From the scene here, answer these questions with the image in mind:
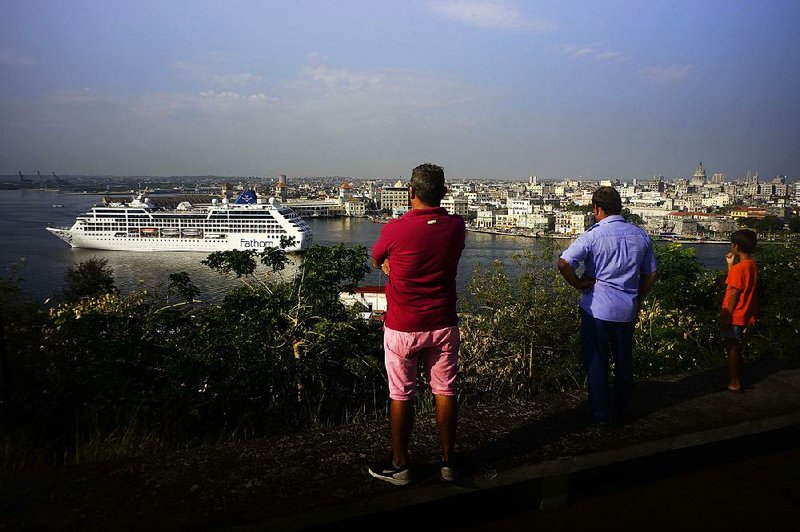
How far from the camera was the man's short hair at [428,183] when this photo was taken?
3.57 ft

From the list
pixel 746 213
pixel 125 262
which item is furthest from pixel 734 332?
pixel 746 213

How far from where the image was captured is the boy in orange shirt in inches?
63.6

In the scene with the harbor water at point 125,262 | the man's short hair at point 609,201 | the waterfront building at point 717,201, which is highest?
the waterfront building at point 717,201

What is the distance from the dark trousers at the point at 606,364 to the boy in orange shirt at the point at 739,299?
43cm

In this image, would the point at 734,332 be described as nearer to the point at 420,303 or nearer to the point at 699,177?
the point at 420,303

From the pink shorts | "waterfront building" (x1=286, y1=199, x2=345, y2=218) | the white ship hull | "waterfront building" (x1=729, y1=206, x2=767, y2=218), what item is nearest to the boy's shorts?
the pink shorts

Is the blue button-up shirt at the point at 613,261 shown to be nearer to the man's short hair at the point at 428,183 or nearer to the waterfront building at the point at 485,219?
the man's short hair at the point at 428,183

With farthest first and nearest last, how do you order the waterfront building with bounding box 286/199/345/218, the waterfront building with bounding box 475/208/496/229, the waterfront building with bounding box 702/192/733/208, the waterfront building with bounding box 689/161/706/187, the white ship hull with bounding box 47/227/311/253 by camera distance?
the waterfront building with bounding box 689/161/706/187
the waterfront building with bounding box 702/192/733/208
the waterfront building with bounding box 286/199/345/218
the waterfront building with bounding box 475/208/496/229
the white ship hull with bounding box 47/227/311/253

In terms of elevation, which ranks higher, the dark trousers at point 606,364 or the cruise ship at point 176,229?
the dark trousers at point 606,364

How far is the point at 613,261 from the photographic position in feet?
4.47

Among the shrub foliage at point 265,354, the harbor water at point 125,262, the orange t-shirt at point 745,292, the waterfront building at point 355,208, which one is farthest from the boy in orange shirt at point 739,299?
the waterfront building at point 355,208

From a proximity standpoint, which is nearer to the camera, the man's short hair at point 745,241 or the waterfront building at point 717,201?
the man's short hair at point 745,241

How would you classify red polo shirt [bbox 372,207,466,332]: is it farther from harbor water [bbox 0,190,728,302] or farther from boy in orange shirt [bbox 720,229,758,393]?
harbor water [bbox 0,190,728,302]

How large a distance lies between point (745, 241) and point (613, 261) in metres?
0.54
